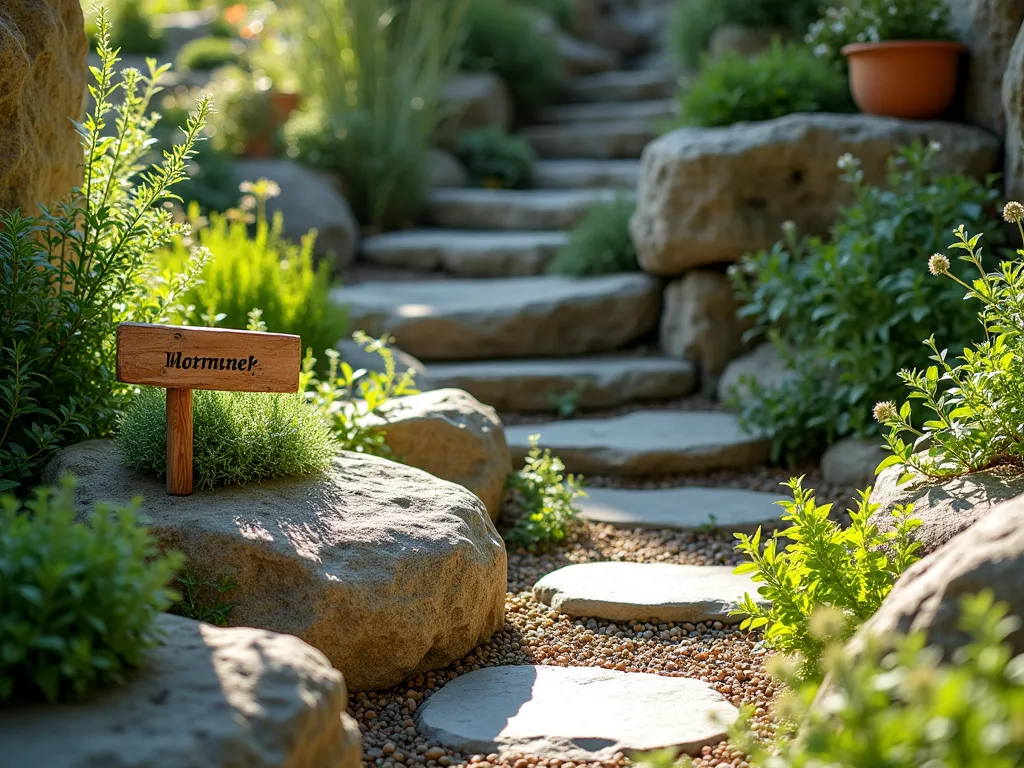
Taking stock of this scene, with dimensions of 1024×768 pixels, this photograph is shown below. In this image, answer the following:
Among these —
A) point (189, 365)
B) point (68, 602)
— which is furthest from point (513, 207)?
point (68, 602)

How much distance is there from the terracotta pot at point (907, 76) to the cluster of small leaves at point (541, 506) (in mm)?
2620

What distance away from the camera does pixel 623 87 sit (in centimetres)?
952

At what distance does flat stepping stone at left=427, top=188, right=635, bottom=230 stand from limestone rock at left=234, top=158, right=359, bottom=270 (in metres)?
0.88

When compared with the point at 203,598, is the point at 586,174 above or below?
above

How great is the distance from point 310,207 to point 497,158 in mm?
1981

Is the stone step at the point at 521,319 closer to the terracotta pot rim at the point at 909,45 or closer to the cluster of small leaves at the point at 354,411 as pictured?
the terracotta pot rim at the point at 909,45

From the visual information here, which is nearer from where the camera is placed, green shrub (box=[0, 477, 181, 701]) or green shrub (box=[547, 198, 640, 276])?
green shrub (box=[0, 477, 181, 701])

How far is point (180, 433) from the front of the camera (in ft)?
9.17

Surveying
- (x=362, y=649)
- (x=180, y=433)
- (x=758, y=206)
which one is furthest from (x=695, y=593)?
(x=758, y=206)

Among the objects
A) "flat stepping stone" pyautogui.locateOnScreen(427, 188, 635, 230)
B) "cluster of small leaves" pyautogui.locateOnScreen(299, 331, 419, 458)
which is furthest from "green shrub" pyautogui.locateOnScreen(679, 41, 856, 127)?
"cluster of small leaves" pyautogui.locateOnScreen(299, 331, 419, 458)

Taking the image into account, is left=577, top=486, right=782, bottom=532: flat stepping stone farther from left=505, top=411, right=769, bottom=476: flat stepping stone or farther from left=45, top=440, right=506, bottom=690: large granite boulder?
left=45, top=440, right=506, bottom=690: large granite boulder

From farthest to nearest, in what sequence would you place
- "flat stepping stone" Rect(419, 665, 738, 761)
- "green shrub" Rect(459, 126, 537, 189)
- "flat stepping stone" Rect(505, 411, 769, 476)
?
"green shrub" Rect(459, 126, 537, 189) → "flat stepping stone" Rect(505, 411, 769, 476) → "flat stepping stone" Rect(419, 665, 738, 761)

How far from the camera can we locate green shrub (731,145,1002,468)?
14.2 feet

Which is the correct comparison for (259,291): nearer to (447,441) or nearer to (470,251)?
(447,441)
